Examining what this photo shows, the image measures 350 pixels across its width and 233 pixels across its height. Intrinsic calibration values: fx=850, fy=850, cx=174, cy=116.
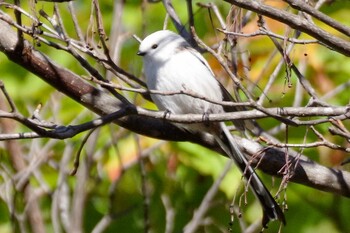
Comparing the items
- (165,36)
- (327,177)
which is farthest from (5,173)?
(327,177)

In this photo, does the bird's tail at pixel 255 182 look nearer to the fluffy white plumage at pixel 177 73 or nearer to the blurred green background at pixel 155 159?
the fluffy white plumage at pixel 177 73

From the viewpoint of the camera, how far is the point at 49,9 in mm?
3684

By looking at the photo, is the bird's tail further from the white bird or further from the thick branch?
the thick branch

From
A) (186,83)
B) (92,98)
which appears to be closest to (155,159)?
(186,83)

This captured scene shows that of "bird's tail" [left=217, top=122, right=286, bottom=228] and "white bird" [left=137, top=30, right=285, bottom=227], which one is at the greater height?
"white bird" [left=137, top=30, right=285, bottom=227]

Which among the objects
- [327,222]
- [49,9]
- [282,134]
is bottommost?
[327,222]

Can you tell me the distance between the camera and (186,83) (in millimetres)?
2998

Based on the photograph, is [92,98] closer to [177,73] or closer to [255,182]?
[177,73]

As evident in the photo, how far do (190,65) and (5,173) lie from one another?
1.12 m

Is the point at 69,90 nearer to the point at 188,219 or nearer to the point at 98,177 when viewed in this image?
the point at 98,177

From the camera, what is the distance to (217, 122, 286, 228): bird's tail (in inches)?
111

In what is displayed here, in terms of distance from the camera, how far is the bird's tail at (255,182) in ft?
9.23

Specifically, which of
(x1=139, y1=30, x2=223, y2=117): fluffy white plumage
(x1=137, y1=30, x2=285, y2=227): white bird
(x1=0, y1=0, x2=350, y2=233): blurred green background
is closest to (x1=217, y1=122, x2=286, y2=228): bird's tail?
(x1=137, y1=30, x2=285, y2=227): white bird

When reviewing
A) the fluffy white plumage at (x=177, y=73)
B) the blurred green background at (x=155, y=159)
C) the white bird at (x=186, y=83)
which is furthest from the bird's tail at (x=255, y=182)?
the blurred green background at (x=155, y=159)
